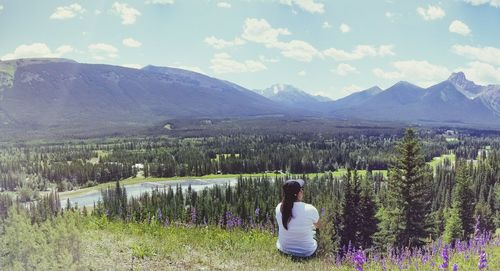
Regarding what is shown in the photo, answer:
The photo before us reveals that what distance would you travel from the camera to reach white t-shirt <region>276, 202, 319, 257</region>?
1133 centimetres

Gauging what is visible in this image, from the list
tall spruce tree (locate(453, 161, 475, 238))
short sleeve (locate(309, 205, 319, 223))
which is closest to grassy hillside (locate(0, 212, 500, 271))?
short sleeve (locate(309, 205, 319, 223))

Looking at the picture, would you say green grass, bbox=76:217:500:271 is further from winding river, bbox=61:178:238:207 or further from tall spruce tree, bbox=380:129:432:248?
winding river, bbox=61:178:238:207

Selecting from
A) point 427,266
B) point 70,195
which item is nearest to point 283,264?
point 427,266

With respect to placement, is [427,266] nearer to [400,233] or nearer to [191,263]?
[191,263]

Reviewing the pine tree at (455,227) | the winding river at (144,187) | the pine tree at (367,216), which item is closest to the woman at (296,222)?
the pine tree at (367,216)

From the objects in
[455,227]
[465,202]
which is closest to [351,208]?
[455,227]

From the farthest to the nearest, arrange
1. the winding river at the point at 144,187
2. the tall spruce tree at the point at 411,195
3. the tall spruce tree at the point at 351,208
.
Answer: the winding river at the point at 144,187 < the tall spruce tree at the point at 351,208 < the tall spruce tree at the point at 411,195

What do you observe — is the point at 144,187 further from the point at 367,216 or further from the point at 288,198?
the point at 288,198

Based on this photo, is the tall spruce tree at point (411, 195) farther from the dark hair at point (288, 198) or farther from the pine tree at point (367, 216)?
the dark hair at point (288, 198)

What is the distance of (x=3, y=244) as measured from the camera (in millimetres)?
9297

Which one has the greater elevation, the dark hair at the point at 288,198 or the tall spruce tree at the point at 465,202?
the dark hair at the point at 288,198

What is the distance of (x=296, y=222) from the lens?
1150 cm

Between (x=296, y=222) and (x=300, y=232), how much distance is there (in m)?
0.34

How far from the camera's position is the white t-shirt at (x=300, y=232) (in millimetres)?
11328
